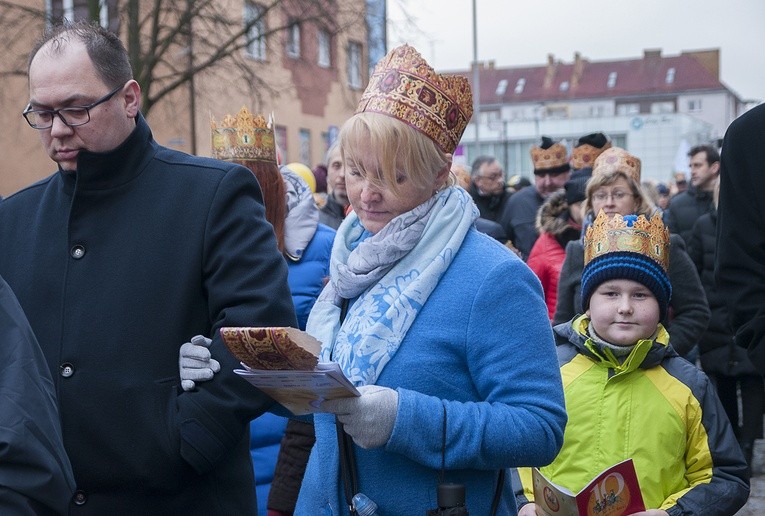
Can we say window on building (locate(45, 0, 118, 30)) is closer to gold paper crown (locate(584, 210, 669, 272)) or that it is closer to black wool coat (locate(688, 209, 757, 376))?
black wool coat (locate(688, 209, 757, 376))

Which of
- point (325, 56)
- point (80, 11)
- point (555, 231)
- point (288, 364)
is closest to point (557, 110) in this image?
point (325, 56)

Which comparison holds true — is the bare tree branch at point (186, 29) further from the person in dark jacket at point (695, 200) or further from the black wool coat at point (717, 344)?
the black wool coat at point (717, 344)

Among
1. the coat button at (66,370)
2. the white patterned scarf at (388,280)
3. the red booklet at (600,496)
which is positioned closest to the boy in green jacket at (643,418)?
the red booklet at (600,496)

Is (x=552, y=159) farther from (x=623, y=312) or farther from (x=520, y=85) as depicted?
(x=520, y=85)

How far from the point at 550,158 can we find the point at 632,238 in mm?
4679

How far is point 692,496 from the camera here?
11.4ft

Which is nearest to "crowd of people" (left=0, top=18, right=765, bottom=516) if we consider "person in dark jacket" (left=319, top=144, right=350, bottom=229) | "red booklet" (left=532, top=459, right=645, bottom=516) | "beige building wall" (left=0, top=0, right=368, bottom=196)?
"red booklet" (left=532, top=459, right=645, bottom=516)

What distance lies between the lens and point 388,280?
2701mm

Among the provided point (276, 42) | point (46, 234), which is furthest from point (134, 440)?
point (276, 42)

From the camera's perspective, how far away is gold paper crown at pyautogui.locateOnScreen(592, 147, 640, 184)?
235 inches

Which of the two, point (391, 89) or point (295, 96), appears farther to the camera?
point (295, 96)

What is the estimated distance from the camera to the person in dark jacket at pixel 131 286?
2.95 metres

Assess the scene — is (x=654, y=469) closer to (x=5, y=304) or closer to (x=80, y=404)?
(x=80, y=404)

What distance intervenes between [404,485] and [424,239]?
582mm
